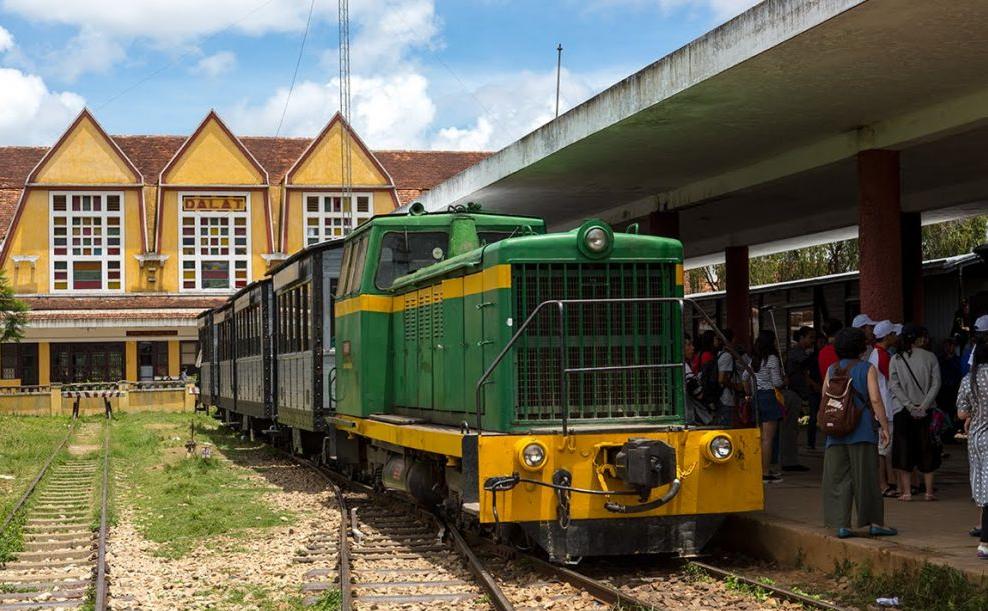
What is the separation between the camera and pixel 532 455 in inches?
345

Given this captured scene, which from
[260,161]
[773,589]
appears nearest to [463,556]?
[773,589]

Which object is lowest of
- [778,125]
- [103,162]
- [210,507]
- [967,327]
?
[210,507]

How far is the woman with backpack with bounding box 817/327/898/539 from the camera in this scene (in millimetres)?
8883

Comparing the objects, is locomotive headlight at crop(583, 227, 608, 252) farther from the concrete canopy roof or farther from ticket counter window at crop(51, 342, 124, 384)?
ticket counter window at crop(51, 342, 124, 384)

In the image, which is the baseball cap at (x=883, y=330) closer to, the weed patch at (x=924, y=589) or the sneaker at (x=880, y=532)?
the sneaker at (x=880, y=532)

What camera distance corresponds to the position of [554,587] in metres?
8.64

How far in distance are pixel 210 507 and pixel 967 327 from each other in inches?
441

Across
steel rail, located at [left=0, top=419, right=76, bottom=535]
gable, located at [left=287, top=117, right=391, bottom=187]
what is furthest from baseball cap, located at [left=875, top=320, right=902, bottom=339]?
gable, located at [left=287, top=117, right=391, bottom=187]

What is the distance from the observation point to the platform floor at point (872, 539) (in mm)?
8133

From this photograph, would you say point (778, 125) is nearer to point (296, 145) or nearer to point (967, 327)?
point (967, 327)

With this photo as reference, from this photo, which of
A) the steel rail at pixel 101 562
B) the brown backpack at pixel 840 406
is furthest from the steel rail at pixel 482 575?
the brown backpack at pixel 840 406

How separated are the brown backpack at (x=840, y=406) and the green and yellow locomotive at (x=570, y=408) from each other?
58 centimetres

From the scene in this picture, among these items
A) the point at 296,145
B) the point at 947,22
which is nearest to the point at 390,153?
the point at 296,145

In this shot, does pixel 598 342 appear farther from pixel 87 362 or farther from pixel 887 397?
pixel 87 362
